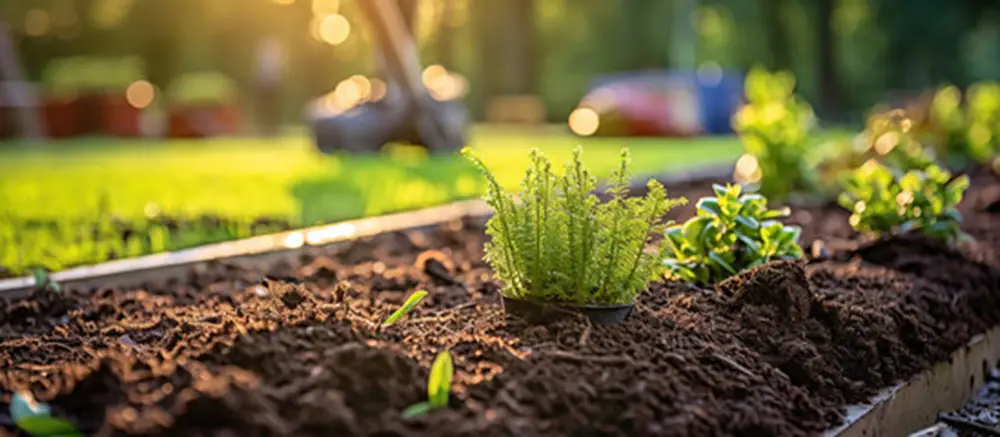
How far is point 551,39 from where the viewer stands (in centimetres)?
5600

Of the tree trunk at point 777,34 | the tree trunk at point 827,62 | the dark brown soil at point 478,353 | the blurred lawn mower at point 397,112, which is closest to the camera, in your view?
the dark brown soil at point 478,353

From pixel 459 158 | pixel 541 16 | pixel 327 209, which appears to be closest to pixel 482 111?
pixel 541 16

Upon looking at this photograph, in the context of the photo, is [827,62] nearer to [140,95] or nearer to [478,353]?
[140,95]

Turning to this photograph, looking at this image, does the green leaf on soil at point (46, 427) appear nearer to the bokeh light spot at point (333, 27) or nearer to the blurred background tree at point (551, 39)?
the bokeh light spot at point (333, 27)

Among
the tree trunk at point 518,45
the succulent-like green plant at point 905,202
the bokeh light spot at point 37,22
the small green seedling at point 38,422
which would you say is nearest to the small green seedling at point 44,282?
the small green seedling at point 38,422

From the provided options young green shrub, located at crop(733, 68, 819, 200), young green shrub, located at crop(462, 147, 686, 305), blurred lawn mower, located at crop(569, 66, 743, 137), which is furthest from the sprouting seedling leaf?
blurred lawn mower, located at crop(569, 66, 743, 137)

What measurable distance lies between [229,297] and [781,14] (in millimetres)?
42961

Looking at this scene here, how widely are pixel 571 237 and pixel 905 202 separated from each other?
2843mm

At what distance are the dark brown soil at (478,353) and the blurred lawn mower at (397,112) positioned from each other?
1049 centimetres

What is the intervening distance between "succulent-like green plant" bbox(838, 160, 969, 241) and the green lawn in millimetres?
3421

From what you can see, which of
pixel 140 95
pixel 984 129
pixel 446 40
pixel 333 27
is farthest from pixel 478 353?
pixel 446 40

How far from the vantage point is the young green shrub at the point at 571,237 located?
3.40 meters

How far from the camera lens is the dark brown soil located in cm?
251

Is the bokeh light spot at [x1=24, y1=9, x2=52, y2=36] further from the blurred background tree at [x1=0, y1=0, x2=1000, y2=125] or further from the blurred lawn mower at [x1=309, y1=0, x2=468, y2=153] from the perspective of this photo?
the blurred lawn mower at [x1=309, y1=0, x2=468, y2=153]
